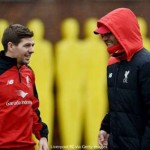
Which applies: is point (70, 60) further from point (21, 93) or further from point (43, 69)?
point (21, 93)

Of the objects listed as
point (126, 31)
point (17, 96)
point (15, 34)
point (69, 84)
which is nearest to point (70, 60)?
point (69, 84)

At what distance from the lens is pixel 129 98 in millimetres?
3094


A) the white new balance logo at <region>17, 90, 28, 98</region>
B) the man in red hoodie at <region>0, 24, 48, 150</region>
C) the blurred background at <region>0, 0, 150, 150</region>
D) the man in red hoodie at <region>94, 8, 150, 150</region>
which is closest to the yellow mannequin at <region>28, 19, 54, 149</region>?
the blurred background at <region>0, 0, 150, 150</region>

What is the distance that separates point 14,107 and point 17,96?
6cm

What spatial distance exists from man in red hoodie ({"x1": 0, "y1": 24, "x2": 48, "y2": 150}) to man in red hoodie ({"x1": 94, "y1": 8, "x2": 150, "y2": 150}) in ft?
1.52

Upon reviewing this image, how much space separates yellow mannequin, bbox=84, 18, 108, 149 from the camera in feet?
20.8

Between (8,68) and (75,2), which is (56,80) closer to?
(75,2)

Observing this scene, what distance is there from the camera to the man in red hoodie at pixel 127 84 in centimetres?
307

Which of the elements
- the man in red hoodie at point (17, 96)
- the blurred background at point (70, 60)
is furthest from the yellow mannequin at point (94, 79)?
the man in red hoodie at point (17, 96)

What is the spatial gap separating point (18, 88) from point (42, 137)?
340mm

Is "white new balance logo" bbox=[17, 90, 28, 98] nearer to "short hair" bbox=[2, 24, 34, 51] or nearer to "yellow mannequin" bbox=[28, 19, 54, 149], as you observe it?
"short hair" bbox=[2, 24, 34, 51]

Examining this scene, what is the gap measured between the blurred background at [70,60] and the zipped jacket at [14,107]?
2.82 m

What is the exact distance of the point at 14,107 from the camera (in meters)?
3.39

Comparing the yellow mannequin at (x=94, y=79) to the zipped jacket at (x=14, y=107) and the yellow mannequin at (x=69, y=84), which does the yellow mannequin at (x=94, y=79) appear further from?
the zipped jacket at (x=14, y=107)
